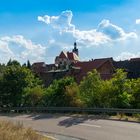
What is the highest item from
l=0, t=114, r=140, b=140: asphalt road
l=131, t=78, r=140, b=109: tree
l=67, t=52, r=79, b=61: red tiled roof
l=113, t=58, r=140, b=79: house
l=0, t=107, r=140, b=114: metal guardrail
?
l=67, t=52, r=79, b=61: red tiled roof

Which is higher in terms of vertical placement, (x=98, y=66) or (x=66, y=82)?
(x=98, y=66)

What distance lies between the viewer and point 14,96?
46.8 metres

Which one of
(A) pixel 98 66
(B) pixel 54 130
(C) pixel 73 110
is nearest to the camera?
(B) pixel 54 130

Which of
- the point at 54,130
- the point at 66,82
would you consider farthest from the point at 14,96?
the point at 54,130

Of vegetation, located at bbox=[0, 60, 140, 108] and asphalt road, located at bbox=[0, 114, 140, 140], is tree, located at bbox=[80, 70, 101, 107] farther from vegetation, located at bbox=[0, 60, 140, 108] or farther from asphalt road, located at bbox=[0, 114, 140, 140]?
asphalt road, located at bbox=[0, 114, 140, 140]

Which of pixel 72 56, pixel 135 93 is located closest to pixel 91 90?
pixel 135 93

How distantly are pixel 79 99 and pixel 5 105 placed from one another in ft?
39.5

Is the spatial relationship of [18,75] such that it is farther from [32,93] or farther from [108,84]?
[108,84]

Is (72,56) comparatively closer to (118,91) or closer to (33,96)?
(33,96)


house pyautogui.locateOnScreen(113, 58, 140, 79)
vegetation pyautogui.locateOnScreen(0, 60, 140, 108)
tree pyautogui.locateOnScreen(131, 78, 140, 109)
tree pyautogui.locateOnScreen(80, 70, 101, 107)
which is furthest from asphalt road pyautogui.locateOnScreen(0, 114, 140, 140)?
house pyautogui.locateOnScreen(113, 58, 140, 79)

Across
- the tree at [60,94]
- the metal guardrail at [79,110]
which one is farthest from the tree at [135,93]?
the tree at [60,94]

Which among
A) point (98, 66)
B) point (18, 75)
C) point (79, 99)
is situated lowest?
point (79, 99)

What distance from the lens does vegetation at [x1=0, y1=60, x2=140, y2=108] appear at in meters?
35.3

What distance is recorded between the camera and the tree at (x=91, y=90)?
3734 centimetres
